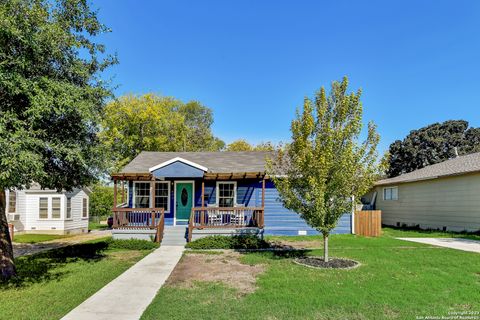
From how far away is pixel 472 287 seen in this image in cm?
675

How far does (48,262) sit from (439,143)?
37.9 m

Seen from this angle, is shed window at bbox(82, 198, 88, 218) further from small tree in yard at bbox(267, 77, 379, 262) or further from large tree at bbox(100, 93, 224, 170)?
small tree in yard at bbox(267, 77, 379, 262)

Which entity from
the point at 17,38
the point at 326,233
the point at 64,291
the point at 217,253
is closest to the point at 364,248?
the point at 326,233

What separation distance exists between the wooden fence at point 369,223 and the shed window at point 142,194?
393 inches

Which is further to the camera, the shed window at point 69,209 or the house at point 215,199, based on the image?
the shed window at point 69,209

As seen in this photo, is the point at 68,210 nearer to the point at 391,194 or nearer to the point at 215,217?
the point at 215,217

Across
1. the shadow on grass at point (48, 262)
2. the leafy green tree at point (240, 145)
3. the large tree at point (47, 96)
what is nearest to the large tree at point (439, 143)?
the leafy green tree at point (240, 145)

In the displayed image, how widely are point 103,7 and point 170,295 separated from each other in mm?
7358

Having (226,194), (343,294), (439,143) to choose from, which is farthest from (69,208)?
(439,143)

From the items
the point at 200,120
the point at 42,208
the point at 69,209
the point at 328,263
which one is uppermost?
the point at 200,120

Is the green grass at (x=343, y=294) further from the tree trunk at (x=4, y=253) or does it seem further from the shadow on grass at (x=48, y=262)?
the tree trunk at (x=4, y=253)

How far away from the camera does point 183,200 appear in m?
17.0

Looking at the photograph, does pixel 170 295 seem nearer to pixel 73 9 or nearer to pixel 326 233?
pixel 326 233

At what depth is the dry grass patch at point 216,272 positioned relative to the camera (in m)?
7.39
